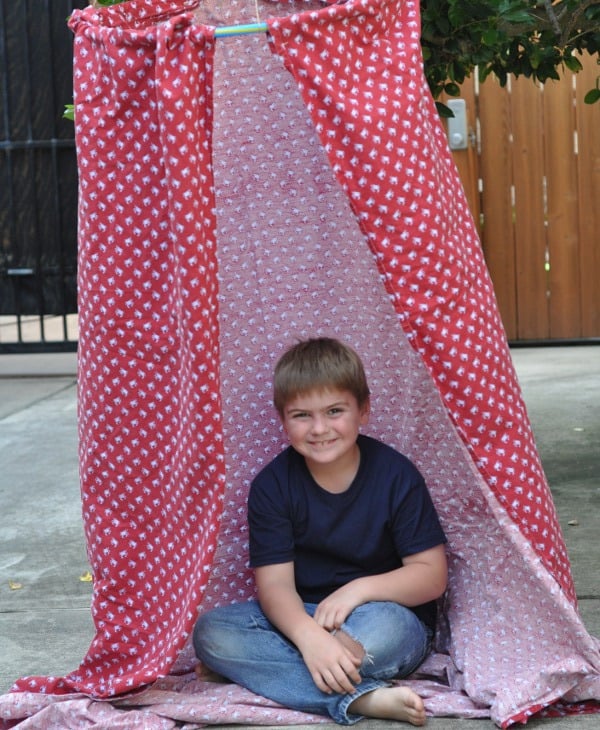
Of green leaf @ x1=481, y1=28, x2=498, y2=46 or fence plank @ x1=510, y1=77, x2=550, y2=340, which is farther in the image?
fence plank @ x1=510, y1=77, x2=550, y2=340

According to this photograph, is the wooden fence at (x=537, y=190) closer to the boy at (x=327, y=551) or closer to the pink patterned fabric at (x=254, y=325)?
the pink patterned fabric at (x=254, y=325)

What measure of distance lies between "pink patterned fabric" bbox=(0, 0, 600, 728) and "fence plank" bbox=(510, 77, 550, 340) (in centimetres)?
466

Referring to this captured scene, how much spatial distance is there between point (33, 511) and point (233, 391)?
1808 mm

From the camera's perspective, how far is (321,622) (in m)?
2.59

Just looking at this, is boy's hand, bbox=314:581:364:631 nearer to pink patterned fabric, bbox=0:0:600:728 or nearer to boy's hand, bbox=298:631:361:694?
boy's hand, bbox=298:631:361:694

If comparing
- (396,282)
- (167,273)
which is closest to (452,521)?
(396,282)

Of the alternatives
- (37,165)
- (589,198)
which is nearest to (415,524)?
(589,198)

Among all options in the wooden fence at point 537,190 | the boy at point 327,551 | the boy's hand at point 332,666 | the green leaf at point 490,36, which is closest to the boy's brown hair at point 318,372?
the boy at point 327,551

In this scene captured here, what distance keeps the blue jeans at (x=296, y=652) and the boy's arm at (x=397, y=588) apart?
22 mm

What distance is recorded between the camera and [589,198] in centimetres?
743

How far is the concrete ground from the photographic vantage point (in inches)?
122

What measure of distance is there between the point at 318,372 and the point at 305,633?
56 centimetres

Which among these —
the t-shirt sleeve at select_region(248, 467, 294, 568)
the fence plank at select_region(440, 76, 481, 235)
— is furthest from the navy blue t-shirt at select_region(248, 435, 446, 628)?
the fence plank at select_region(440, 76, 481, 235)

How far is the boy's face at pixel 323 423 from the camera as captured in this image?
2678 millimetres
